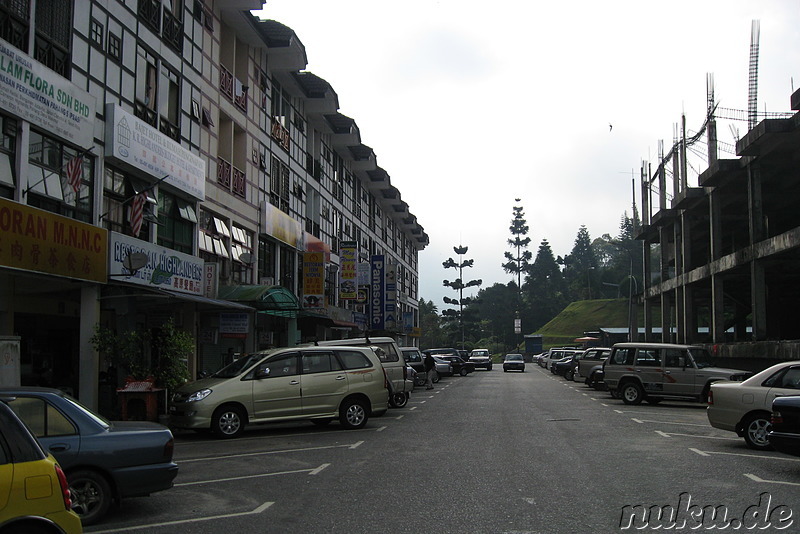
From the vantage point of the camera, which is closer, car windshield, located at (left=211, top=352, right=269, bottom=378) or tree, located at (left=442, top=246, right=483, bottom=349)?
car windshield, located at (left=211, top=352, right=269, bottom=378)

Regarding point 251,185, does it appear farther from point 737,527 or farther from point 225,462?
point 737,527

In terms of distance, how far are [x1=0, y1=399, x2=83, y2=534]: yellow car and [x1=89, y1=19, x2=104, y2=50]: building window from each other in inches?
586

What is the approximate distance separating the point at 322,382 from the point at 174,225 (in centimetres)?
900

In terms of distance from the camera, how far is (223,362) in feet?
92.2

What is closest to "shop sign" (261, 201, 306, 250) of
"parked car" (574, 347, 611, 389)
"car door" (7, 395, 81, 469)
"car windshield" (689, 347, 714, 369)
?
"parked car" (574, 347, 611, 389)

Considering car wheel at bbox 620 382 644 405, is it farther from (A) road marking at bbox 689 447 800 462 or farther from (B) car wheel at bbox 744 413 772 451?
(A) road marking at bbox 689 447 800 462

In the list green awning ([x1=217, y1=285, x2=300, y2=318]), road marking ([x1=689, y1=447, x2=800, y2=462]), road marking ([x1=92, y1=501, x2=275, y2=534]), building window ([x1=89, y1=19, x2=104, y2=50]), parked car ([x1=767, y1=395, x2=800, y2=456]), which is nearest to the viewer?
road marking ([x1=92, y1=501, x2=275, y2=534])

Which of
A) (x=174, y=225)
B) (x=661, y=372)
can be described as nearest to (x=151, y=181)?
(x=174, y=225)

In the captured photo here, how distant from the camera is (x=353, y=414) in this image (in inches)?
659

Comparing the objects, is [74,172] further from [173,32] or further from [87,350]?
[173,32]

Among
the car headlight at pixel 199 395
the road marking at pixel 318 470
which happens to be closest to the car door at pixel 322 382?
the car headlight at pixel 199 395

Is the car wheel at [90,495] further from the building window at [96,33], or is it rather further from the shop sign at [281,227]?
the shop sign at [281,227]

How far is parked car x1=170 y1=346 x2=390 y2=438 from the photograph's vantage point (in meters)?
15.3

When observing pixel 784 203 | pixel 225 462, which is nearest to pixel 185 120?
pixel 225 462
